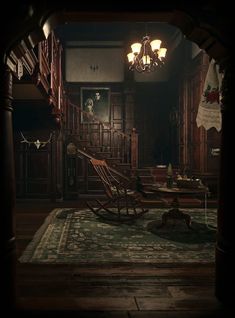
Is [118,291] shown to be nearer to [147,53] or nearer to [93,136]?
[147,53]

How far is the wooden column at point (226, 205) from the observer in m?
2.16

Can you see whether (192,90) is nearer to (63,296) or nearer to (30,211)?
(30,211)

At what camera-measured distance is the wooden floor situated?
2072 mm

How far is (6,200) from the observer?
2129 millimetres

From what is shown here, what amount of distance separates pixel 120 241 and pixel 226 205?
2.08 metres

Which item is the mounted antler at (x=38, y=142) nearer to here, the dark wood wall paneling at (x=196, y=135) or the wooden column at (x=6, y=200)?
the dark wood wall paneling at (x=196, y=135)

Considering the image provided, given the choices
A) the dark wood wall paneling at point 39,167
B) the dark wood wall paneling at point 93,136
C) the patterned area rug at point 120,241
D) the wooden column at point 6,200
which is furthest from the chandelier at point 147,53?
the wooden column at point 6,200

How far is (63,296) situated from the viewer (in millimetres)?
2336

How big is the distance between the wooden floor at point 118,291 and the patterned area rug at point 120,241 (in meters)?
0.24

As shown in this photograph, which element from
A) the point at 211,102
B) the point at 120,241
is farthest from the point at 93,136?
the point at 211,102

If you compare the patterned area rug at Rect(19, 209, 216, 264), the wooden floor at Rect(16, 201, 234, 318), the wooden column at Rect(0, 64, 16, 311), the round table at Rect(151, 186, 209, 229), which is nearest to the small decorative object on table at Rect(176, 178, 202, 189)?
the round table at Rect(151, 186, 209, 229)

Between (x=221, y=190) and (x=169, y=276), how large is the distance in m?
1.04

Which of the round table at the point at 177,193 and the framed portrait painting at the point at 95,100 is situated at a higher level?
the framed portrait painting at the point at 95,100

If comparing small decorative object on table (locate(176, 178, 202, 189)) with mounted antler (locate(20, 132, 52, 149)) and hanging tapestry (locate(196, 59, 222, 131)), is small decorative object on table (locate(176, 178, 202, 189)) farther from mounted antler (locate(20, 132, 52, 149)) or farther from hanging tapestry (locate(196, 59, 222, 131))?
mounted antler (locate(20, 132, 52, 149))
